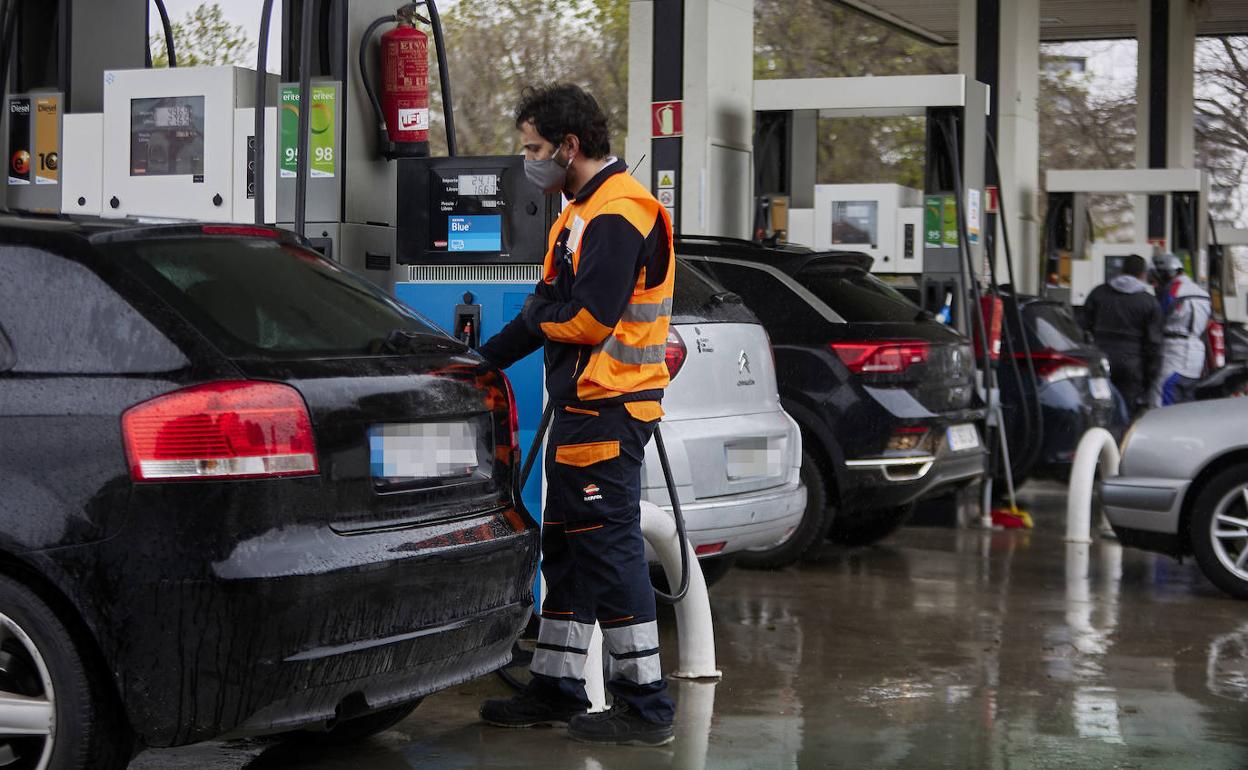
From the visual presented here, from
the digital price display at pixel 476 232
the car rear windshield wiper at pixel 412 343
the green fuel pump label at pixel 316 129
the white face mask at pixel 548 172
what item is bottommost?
the car rear windshield wiper at pixel 412 343

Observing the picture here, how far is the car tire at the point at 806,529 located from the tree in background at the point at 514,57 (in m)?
22.5

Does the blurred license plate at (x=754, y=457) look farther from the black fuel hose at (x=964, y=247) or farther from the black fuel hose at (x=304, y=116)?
the black fuel hose at (x=964, y=247)

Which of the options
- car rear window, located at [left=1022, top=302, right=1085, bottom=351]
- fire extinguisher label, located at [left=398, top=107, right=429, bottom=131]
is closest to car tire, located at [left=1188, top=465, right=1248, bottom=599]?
car rear window, located at [left=1022, top=302, right=1085, bottom=351]

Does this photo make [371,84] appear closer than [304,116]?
No

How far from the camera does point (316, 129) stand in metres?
7.07

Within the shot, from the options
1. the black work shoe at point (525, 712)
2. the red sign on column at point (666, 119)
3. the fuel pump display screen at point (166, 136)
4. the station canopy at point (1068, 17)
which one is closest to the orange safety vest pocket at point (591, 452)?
the black work shoe at point (525, 712)

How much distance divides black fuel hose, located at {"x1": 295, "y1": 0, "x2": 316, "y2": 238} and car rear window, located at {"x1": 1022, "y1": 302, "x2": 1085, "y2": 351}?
6795mm

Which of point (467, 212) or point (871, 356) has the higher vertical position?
point (467, 212)

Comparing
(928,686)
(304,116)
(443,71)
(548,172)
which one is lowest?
(928,686)

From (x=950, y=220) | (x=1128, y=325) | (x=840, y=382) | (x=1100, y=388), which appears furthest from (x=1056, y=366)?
(x=840, y=382)

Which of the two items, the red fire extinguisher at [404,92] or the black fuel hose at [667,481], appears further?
the red fire extinguisher at [404,92]

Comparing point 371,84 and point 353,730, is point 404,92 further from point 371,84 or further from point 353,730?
point 353,730

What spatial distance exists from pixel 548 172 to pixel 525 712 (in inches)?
65.4

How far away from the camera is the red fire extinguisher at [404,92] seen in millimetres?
7227
